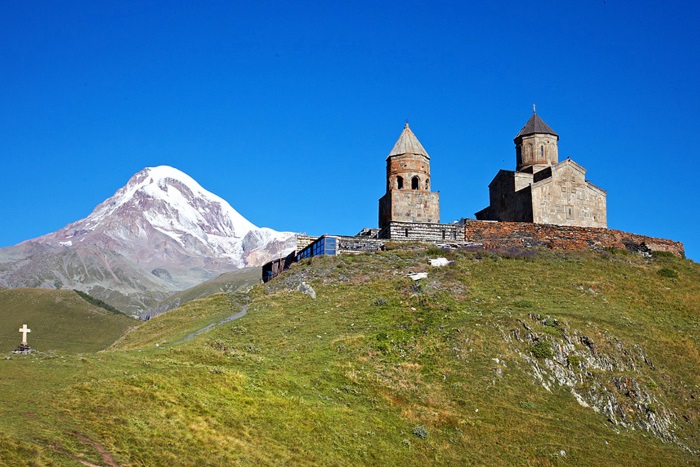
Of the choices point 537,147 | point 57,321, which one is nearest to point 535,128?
point 537,147

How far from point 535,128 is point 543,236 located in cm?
1296

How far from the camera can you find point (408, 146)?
56094 mm

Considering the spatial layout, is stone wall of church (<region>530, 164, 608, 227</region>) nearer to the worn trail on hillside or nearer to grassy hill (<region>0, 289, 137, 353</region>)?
the worn trail on hillside

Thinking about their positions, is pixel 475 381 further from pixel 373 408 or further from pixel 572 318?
pixel 572 318

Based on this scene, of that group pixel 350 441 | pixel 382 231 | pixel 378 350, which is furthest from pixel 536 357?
pixel 382 231

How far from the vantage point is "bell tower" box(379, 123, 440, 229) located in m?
54.6

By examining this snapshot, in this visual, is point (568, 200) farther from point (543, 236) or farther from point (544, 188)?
point (543, 236)

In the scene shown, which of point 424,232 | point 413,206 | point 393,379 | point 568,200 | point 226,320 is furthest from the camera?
point 568,200

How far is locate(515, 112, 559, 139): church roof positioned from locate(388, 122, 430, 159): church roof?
10630mm

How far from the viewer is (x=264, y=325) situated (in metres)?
34.8

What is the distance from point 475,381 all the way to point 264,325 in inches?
453

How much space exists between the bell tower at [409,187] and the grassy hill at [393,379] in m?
10.9

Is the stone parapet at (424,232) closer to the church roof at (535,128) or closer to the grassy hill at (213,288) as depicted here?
the church roof at (535,128)

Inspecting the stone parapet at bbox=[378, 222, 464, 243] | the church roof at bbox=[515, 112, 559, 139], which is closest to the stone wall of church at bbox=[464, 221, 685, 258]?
the stone parapet at bbox=[378, 222, 464, 243]
